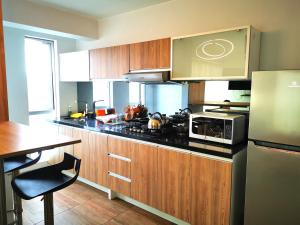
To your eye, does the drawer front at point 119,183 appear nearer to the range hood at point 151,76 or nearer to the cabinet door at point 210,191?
the cabinet door at point 210,191

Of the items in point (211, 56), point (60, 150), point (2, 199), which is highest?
point (211, 56)

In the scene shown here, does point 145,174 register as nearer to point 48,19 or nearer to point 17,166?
point 17,166

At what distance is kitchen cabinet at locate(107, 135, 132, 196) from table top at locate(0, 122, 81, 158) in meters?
1.05

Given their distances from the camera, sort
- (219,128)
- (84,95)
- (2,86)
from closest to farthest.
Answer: (219,128) < (2,86) < (84,95)

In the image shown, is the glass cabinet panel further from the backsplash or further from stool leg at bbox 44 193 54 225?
the backsplash

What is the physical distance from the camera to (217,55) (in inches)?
84.7

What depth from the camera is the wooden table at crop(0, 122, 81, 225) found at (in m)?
1.20

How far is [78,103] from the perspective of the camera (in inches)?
161

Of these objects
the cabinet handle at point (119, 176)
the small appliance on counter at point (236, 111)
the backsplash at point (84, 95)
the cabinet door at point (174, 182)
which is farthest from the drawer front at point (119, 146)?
the backsplash at point (84, 95)

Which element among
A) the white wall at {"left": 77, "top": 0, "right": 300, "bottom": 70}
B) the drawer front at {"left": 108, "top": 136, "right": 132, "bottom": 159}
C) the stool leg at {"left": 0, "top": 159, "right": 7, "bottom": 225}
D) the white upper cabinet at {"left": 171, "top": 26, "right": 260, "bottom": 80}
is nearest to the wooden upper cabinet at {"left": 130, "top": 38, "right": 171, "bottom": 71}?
the white upper cabinet at {"left": 171, "top": 26, "right": 260, "bottom": 80}

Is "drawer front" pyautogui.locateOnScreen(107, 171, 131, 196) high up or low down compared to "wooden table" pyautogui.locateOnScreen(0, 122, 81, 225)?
down

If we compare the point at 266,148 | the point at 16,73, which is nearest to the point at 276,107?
the point at 266,148

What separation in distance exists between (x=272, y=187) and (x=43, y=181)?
1703mm

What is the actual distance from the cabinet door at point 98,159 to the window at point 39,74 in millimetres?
1366
